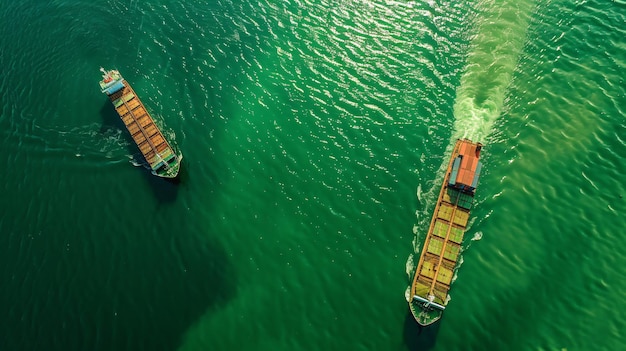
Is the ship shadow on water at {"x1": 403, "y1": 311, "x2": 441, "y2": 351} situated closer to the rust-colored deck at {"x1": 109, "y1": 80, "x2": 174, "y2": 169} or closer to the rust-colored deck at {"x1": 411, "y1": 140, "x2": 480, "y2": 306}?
the rust-colored deck at {"x1": 411, "y1": 140, "x2": 480, "y2": 306}

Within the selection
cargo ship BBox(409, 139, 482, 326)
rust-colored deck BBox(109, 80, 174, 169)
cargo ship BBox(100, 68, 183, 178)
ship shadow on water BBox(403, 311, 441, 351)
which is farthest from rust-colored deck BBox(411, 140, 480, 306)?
rust-colored deck BBox(109, 80, 174, 169)

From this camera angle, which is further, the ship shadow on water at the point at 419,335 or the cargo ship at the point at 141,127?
the cargo ship at the point at 141,127

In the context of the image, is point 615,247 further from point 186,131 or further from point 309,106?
point 186,131

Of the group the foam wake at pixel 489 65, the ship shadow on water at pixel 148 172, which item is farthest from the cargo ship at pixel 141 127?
the foam wake at pixel 489 65

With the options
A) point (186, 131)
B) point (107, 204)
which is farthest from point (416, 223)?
point (107, 204)

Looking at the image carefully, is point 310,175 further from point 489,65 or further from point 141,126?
point 489,65

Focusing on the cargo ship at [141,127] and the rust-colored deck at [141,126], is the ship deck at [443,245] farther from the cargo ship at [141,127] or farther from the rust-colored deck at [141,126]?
the rust-colored deck at [141,126]
